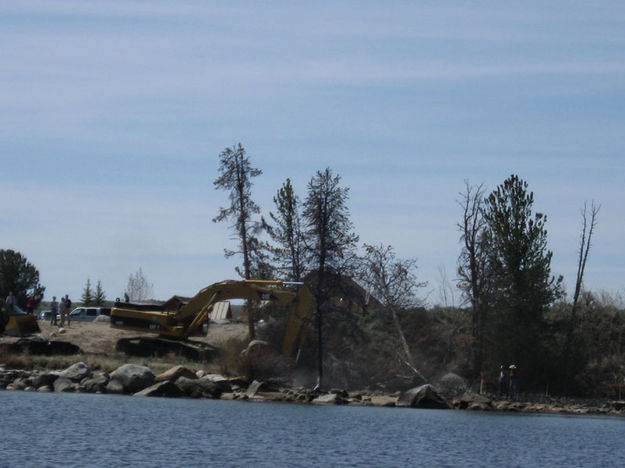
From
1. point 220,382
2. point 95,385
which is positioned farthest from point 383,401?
point 95,385

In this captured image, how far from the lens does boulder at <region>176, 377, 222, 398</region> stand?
45.9 metres

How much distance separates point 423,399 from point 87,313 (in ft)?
120

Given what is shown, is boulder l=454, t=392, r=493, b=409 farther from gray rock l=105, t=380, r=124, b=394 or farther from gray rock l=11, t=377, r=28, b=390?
gray rock l=11, t=377, r=28, b=390

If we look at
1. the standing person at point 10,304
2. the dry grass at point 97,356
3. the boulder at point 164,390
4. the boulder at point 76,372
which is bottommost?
the boulder at point 164,390

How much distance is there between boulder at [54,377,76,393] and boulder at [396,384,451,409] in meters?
14.4

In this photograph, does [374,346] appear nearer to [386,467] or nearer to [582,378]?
[582,378]

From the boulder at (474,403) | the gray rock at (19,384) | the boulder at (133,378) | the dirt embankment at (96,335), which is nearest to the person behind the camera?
the boulder at (133,378)

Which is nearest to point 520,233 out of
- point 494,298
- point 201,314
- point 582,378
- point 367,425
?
point 494,298

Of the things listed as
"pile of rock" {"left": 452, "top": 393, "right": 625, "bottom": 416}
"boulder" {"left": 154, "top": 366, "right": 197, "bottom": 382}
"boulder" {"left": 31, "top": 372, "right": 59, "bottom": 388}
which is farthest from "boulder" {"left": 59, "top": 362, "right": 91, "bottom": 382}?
"pile of rock" {"left": 452, "top": 393, "right": 625, "bottom": 416}

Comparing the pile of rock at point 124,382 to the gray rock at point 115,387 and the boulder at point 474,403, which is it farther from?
the boulder at point 474,403

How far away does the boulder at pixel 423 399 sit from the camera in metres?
46.4

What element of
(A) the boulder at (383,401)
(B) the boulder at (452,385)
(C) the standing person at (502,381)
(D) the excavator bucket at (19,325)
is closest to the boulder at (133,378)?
(D) the excavator bucket at (19,325)

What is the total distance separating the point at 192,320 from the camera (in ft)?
176

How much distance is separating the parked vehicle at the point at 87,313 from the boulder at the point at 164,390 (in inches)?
1177
